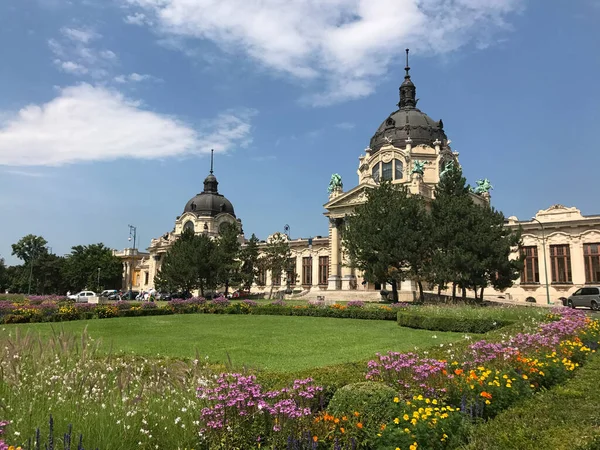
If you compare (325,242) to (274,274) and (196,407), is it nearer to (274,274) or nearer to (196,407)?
(274,274)

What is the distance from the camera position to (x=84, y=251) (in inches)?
3839

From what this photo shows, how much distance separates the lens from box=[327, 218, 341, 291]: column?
58781mm

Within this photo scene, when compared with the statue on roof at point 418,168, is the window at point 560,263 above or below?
below

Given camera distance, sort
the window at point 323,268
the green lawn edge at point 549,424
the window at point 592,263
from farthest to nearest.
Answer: the window at point 323,268, the window at point 592,263, the green lawn edge at point 549,424

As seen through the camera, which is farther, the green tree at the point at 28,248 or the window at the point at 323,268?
the green tree at the point at 28,248

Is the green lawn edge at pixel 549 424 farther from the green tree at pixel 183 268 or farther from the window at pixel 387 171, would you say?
the window at pixel 387 171

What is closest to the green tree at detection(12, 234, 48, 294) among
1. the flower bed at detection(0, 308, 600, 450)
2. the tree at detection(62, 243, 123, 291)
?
the tree at detection(62, 243, 123, 291)

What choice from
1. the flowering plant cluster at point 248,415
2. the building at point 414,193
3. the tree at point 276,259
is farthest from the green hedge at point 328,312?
the tree at point 276,259

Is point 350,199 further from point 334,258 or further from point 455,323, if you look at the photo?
point 455,323

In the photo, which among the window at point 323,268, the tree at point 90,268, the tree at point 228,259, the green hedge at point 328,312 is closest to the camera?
the green hedge at point 328,312

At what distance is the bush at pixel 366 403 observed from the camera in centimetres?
624

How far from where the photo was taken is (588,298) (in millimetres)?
36438

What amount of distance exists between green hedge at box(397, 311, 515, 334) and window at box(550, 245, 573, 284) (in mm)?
38653

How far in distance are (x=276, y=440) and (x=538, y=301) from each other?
55.9m
